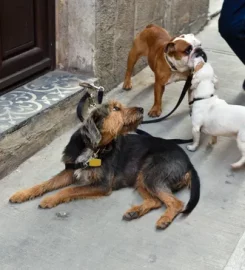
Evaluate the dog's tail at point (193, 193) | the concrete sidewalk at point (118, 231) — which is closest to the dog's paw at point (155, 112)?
the concrete sidewalk at point (118, 231)

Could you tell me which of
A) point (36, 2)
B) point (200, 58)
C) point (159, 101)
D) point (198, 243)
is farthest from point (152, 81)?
point (198, 243)

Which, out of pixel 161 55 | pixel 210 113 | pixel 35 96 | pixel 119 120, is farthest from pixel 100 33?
pixel 119 120

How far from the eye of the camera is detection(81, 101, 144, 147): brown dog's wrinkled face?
323 centimetres

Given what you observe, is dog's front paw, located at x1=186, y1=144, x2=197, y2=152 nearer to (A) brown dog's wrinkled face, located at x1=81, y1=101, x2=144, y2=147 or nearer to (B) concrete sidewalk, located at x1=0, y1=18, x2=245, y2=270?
(B) concrete sidewalk, located at x1=0, y1=18, x2=245, y2=270

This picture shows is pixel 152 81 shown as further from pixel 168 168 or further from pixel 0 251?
pixel 0 251

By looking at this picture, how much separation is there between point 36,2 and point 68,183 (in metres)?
1.85

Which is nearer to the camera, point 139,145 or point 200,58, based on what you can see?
point 139,145

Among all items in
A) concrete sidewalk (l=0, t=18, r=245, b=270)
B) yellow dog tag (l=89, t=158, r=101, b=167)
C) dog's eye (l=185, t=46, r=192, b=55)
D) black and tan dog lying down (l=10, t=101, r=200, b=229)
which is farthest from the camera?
dog's eye (l=185, t=46, r=192, b=55)

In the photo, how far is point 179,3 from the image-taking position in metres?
6.76

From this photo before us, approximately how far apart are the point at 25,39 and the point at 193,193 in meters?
2.19

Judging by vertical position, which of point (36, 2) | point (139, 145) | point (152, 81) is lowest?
point (152, 81)

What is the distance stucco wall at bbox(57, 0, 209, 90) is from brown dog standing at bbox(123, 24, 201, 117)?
0.22m

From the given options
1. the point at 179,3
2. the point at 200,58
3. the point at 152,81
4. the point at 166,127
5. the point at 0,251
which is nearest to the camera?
the point at 0,251

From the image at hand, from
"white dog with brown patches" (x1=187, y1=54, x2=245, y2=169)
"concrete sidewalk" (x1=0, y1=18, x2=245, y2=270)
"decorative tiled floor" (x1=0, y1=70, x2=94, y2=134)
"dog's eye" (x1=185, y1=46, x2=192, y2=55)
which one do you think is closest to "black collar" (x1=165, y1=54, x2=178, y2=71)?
"dog's eye" (x1=185, y1=46, x2=192, y2=55)
